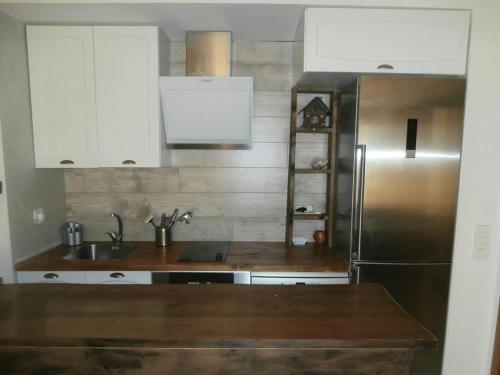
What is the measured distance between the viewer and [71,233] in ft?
7.57

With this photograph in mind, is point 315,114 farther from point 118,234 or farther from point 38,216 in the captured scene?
point 38,216

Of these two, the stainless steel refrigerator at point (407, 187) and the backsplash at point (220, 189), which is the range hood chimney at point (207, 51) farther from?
the stainless steel refrigerator at point (407, 187)

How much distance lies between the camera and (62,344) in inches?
35.7

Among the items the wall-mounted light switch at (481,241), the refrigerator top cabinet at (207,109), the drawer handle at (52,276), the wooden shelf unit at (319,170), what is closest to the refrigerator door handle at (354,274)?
the wooden shelf unit at (319,170)

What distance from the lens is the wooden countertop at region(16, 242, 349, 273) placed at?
6.15 feet

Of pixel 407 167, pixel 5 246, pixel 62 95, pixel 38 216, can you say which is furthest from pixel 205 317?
pixel 62 95

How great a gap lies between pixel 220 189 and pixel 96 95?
112cm

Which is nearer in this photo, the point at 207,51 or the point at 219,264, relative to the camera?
the point at 219,264

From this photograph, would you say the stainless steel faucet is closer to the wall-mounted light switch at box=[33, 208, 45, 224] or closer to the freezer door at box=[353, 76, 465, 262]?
the wall-mounted light switch at box=[33, 208, 45, 224]

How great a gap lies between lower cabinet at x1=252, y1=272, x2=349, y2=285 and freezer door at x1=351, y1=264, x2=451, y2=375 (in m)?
0.12

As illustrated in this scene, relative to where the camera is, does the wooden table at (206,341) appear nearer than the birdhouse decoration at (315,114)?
Yes

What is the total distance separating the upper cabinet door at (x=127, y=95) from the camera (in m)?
1.98

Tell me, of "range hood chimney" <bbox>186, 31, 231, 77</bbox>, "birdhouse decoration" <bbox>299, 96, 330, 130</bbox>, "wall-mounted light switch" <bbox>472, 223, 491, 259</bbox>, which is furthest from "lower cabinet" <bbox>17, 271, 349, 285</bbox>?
"range hood chimney" <bbox>186, 31, 231, 77</bbox>

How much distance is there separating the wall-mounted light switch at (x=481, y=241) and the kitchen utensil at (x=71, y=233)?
285cm
